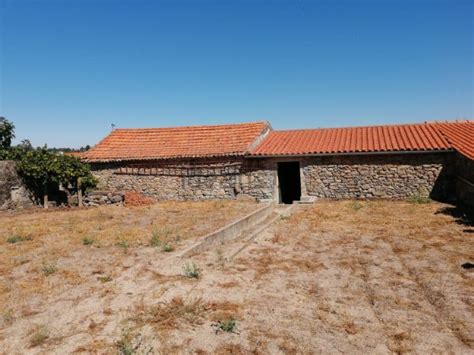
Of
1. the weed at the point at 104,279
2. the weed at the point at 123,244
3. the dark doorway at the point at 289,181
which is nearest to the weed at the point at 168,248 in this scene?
the weed at the point at 123,244

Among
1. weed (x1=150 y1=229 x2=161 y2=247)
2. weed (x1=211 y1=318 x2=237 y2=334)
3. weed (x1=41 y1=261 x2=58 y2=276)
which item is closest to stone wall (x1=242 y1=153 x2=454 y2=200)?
weed (x1=150 y1=229 x2=161 y2=247)

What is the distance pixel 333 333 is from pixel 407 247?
4.89 metres

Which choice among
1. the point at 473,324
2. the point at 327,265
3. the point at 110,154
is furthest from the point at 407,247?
the point at 110,154

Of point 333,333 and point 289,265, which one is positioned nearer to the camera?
point 333,333

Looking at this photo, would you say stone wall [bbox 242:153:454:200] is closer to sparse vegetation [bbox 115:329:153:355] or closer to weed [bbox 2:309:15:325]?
weed [bbox 2:309:15:325]

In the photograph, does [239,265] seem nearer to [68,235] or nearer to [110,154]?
[68,235]

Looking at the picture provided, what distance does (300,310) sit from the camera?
5480 mm

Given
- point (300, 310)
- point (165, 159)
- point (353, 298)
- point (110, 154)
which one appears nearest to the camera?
point (300, 310)

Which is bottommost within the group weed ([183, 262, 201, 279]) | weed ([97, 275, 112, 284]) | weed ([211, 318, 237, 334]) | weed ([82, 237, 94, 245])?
weed ([211, 318, 237, 334])

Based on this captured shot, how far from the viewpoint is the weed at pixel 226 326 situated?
4.79m

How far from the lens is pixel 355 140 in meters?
17.0

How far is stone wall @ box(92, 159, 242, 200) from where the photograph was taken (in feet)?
56.4

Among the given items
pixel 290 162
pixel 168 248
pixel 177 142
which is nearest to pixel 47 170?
pixel 177 142

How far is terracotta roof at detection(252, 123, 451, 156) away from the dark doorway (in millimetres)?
1256
